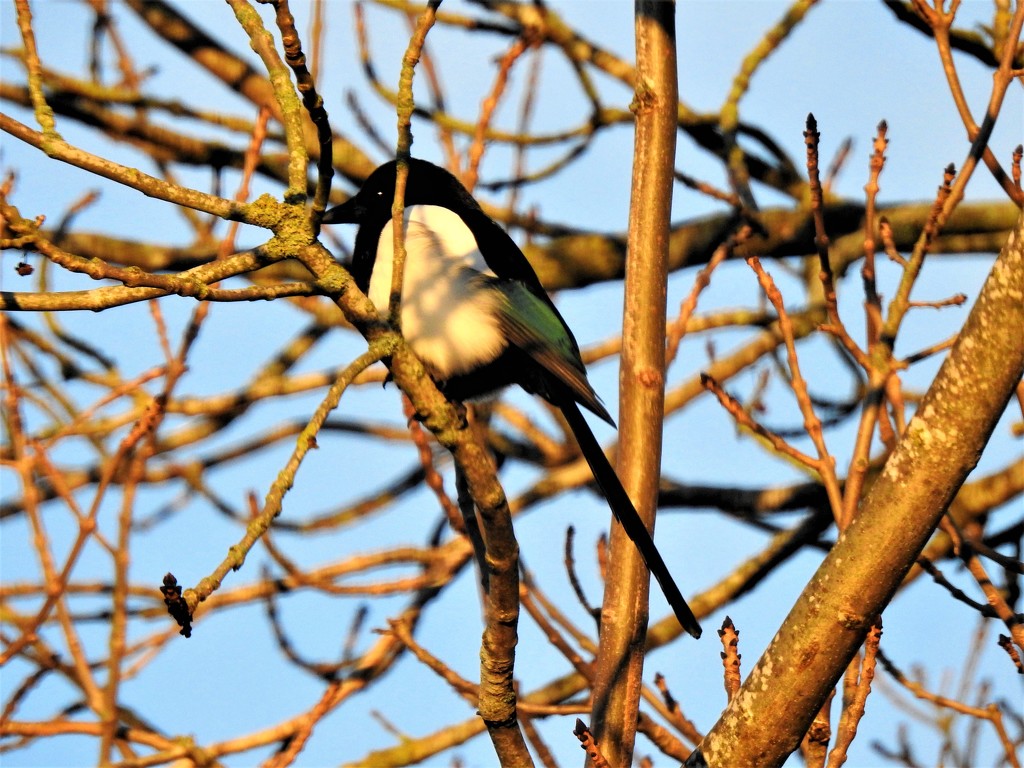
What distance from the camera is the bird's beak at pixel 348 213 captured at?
3.84 meters

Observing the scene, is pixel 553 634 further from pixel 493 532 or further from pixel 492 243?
pixel 492 243

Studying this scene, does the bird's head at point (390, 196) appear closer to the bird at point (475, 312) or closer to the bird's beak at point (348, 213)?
the bird's beak at point (348, 213)

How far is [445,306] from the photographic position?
3307 mm

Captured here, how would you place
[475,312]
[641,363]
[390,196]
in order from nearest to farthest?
[641,363] < [475,312] < [390,196]

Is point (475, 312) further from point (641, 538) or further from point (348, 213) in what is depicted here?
point (641, 538)

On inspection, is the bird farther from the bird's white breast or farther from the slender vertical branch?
the slender vertical branch

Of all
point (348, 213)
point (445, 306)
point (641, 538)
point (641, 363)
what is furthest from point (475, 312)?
point (641, 538)

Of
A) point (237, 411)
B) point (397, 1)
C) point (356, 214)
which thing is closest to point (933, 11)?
point (356, 214)

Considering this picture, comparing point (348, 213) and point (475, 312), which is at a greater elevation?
point (348, 213)

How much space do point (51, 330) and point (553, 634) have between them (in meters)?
3.15

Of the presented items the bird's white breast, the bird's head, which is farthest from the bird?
the bird's head

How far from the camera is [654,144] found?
2910mm

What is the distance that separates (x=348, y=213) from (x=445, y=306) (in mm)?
725

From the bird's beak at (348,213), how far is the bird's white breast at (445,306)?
0.46m
